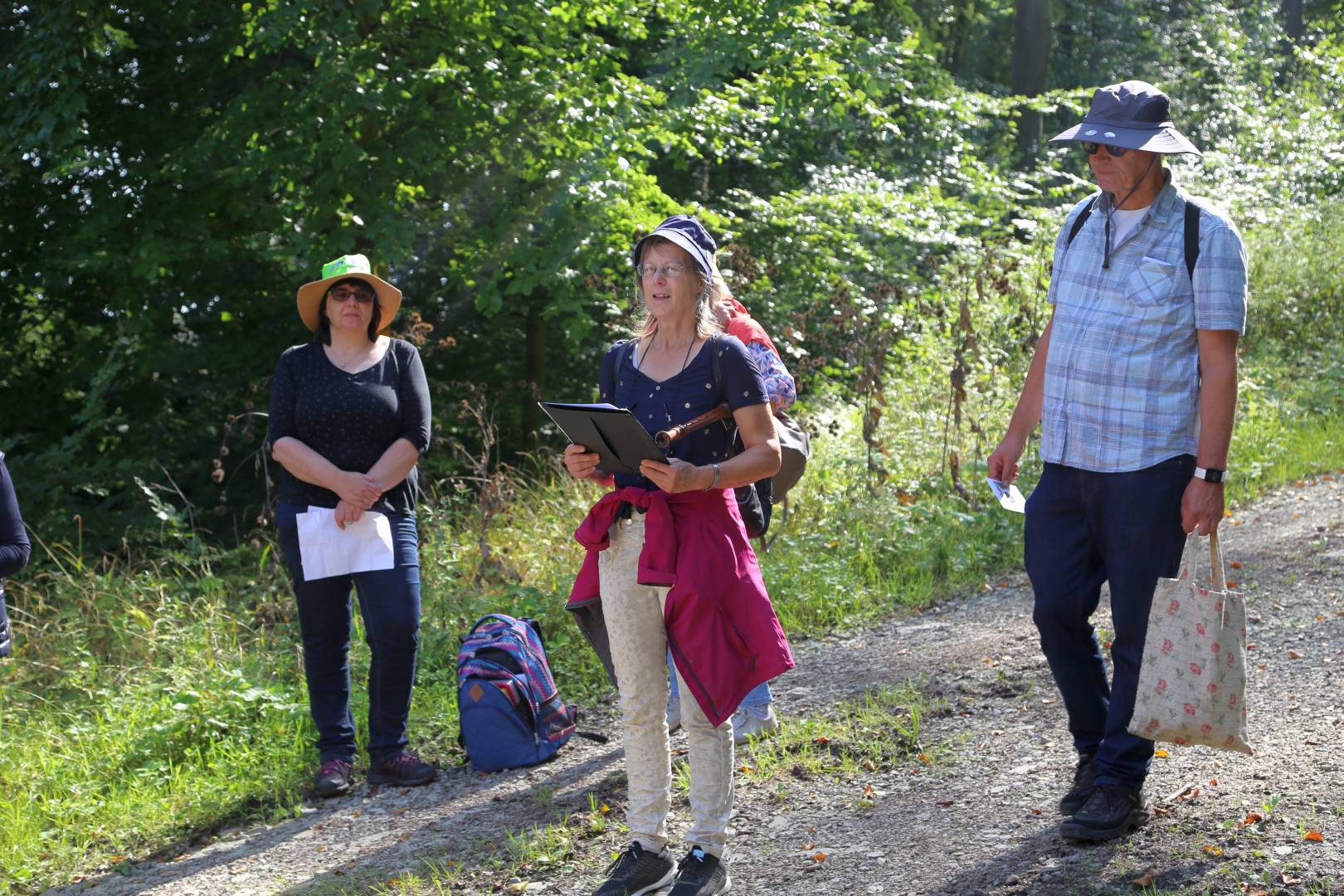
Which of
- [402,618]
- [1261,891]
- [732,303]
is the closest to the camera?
[1261,891]

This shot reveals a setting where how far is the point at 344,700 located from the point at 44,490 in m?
6.08

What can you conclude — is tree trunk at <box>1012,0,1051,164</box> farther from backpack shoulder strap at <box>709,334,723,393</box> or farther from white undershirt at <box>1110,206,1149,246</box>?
backpack shoulder strap at <box>709,334,723,393</box>

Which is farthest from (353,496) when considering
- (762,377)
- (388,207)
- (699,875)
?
(388,207)

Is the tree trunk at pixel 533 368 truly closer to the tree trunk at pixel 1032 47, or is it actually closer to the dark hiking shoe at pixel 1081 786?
the dark hiking shoe at pixel 1081 786

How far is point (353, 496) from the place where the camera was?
16.4 ft

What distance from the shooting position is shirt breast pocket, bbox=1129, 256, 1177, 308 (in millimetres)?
3580

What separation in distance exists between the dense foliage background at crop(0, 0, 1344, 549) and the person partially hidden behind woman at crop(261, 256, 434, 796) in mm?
2348

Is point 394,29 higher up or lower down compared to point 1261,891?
higher up

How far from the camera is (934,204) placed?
12703 mm

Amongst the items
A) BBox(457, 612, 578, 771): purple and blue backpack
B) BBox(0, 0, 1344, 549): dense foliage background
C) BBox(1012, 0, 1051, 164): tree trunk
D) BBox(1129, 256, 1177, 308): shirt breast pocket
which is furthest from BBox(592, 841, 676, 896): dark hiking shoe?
BBox(1012, 0, 1051, 164): tree trunk

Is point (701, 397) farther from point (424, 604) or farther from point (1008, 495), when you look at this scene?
point (424, 604)

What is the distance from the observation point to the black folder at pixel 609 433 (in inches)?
129

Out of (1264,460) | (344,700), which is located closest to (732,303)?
(344,700)

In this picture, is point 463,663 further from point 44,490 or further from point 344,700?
point 44,490
